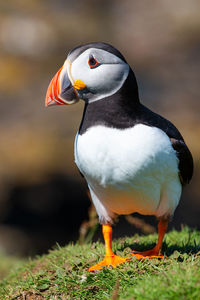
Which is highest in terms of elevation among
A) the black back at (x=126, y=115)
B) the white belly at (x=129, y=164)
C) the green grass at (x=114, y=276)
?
the black back at (x=126, y=115)

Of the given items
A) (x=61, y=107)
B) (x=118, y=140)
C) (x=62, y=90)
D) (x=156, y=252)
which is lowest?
(x=156, y=252)

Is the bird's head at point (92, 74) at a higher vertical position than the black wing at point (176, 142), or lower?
higher

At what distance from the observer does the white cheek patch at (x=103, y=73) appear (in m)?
3.88

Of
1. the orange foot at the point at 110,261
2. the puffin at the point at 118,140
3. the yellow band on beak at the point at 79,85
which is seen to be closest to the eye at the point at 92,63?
the puffin at the point at 118,140

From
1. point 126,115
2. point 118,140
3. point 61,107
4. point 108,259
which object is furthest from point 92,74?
point 61,107

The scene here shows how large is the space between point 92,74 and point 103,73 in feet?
0.32

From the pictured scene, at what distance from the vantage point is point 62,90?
4047 millimetres

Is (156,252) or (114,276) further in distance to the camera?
(156,252)

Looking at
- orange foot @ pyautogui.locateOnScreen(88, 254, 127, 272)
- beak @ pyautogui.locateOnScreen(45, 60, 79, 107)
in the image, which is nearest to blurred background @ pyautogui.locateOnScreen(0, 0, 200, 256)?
orange foot @ pyautogui.locateOnScreen(88, 254, 127, 272)

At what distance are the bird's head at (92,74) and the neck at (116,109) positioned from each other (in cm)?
6

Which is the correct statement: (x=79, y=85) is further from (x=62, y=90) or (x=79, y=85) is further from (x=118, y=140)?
(x=118, y=140)

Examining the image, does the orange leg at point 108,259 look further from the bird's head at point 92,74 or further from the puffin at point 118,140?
the bird's head at point 92,74

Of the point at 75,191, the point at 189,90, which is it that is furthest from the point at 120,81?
the point at 189,90

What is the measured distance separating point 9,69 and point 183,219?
7478 millimetres
